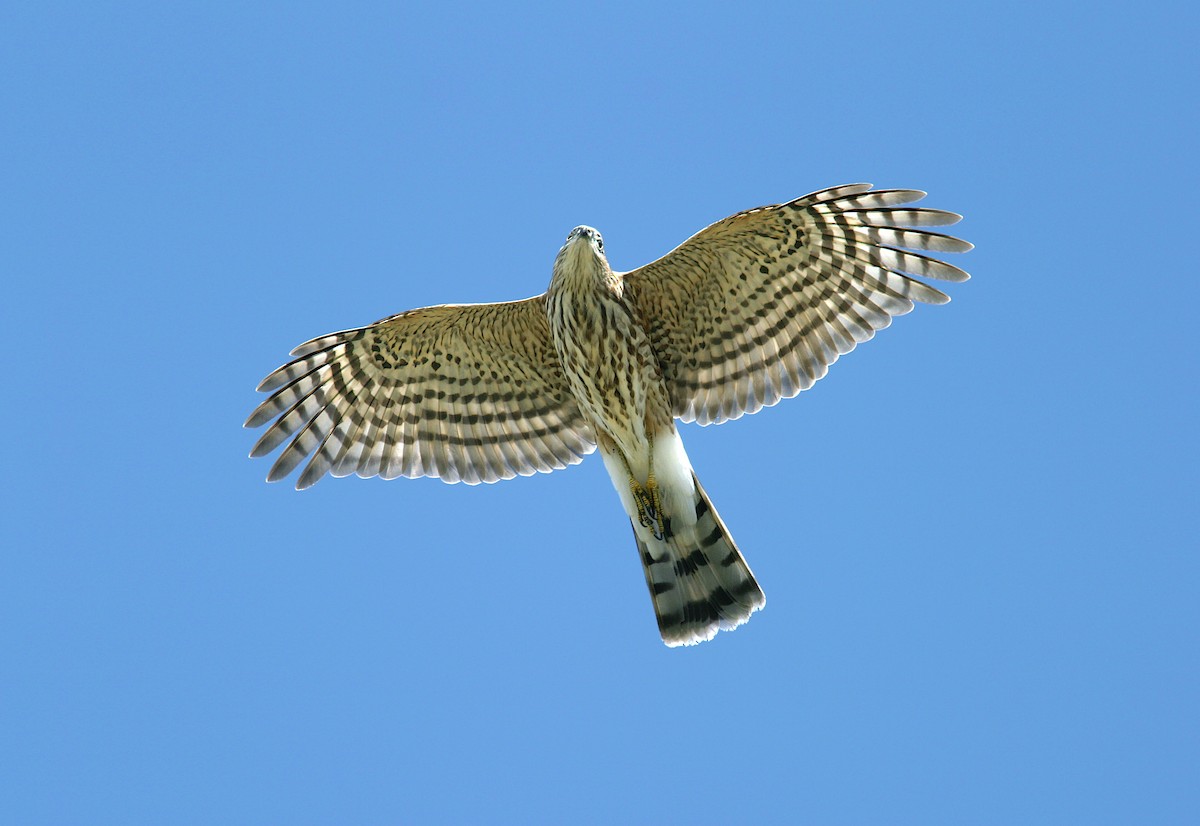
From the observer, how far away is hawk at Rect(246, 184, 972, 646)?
380 inches

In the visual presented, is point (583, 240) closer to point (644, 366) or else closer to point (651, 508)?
point (644, 366)

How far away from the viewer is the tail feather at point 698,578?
9938mm

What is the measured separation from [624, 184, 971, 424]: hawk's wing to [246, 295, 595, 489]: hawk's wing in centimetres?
103

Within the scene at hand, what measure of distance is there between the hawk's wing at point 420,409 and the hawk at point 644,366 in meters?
0.01

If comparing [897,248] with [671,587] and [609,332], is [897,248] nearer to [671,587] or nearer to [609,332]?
[609,332]

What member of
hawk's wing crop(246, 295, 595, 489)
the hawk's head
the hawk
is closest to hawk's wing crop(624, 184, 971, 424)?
the hawk

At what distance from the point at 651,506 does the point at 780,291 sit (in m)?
1.92

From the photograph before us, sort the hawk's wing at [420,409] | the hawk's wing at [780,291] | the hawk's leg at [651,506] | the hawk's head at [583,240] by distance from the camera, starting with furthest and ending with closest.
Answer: the hawk's wing at [420,409], the hawk's leg at [651,506], the hawk's wing at [780,291], the hawk's head at [583,240]

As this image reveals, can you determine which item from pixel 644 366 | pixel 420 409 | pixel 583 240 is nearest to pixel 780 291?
pixel 644 366

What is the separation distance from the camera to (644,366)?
32.5ft

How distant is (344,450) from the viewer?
1051 centimetres

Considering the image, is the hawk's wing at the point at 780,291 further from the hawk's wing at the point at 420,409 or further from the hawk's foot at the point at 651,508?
the hawk's wing at the point at 420,409

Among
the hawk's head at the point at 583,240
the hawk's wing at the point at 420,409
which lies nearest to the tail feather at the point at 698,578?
the hawk's wing at the point at 420,409

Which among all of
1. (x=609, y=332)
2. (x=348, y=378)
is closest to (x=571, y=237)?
(x=609, y=332)
